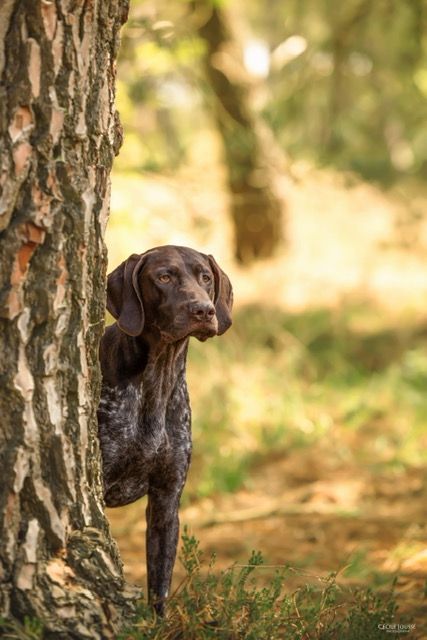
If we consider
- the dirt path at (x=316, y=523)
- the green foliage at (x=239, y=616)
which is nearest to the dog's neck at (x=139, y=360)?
the green foliage at (x=239, y=616)

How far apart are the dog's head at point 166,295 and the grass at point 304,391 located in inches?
162

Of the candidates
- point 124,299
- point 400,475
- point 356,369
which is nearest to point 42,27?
point 124,299

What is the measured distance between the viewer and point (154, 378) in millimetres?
4824

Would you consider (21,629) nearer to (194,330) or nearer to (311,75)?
(194,330)

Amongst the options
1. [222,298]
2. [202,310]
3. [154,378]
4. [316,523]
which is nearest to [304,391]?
[316,523]

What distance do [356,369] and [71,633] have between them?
27.5 feet

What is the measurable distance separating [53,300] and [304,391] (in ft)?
24.0

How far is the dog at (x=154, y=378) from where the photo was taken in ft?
15.3

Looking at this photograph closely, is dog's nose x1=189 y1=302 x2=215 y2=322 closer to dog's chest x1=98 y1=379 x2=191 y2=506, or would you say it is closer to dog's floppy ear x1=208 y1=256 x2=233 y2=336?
dog's floppy ear x1=208 y1=256 x2=233 y2=336

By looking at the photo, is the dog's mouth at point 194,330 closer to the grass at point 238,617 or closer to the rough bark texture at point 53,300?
the rough bark texture at point 53,300

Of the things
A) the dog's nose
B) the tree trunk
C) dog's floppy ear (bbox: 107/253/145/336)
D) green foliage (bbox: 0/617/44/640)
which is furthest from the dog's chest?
the tree trunk

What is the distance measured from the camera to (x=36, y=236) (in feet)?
12.2

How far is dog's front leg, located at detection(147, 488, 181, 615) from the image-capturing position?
16.1 feet

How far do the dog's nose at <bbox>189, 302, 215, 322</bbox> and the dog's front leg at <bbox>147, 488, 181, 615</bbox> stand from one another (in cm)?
93
